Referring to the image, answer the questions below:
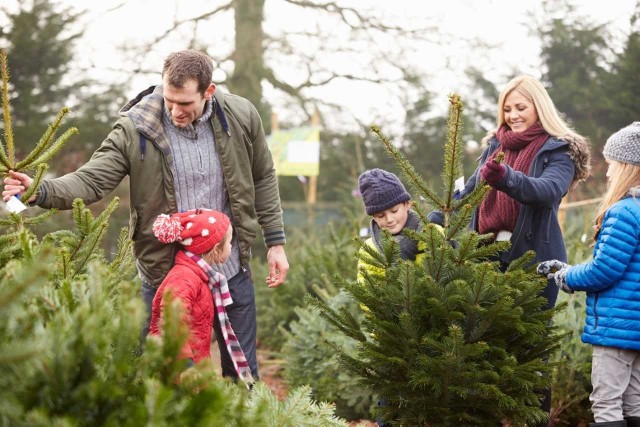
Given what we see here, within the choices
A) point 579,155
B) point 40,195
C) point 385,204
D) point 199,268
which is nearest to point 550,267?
point 579,155

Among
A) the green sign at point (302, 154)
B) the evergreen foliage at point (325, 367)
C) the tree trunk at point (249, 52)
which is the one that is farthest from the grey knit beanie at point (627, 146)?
the tree trunk at point (249, 52)

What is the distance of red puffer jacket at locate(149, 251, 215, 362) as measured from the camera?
3.39 metres

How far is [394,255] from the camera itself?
11.5 feet

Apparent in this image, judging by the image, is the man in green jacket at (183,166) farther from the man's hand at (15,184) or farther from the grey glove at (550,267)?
the grey glove at (550,267)

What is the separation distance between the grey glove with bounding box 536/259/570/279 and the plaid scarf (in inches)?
57.9

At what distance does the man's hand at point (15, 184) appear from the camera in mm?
3176

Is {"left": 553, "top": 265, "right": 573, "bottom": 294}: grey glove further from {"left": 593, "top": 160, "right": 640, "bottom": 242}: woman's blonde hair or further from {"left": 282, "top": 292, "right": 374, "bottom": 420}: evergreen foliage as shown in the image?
{"left": 282, "top": 292, "right": 374, "bottom": 420}: evergreen foliage

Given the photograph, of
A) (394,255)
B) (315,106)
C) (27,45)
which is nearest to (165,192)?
(394,255)

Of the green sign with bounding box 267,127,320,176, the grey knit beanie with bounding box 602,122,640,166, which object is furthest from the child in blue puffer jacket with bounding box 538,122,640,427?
the green sign with bounding box 267,127,320,176

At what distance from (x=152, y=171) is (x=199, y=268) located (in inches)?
22.6

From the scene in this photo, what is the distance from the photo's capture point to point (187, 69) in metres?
3.63

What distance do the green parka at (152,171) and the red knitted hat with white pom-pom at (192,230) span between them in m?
0.27

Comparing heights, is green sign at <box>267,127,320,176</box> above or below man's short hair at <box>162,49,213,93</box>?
below

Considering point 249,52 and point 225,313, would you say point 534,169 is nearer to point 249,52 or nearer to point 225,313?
point 225,313
